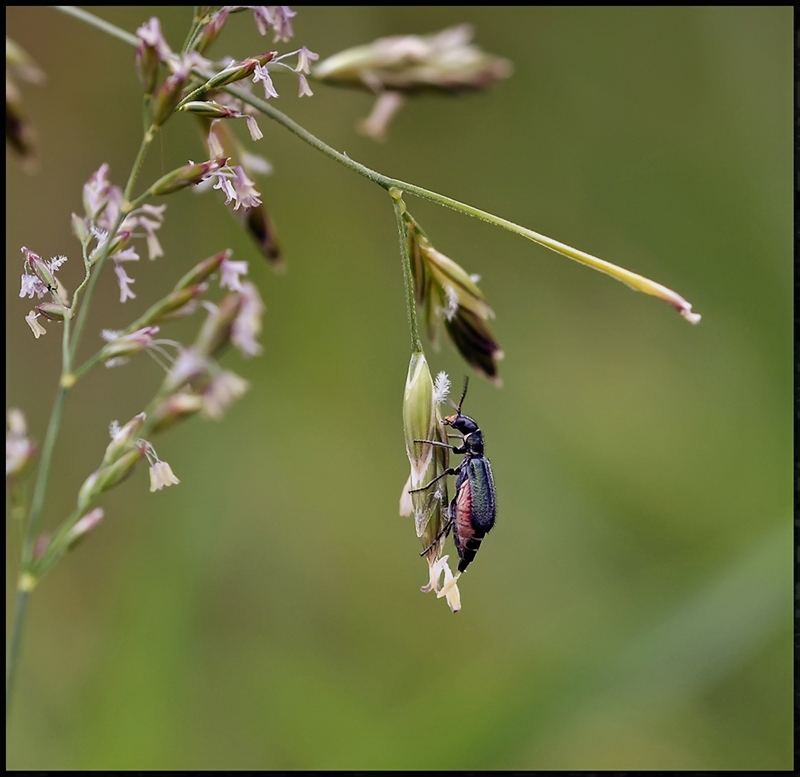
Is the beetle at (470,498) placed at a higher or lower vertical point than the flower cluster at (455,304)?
lower

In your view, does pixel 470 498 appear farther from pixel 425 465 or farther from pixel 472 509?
pixel 425 465

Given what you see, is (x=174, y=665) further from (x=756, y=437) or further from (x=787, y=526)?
(x=756, y=437)

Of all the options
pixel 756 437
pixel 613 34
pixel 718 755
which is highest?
pixel 613 34

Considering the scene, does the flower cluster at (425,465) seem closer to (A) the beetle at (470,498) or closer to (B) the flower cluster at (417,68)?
(A) the beetle at (470,498)

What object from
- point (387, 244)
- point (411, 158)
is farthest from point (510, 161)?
point (387, 244)

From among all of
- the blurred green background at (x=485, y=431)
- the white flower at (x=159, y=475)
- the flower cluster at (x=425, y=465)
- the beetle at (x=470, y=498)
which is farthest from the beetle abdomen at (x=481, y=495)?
the blurred green background at (x=485, y=431)

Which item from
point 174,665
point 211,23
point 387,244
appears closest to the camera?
point 211,23
